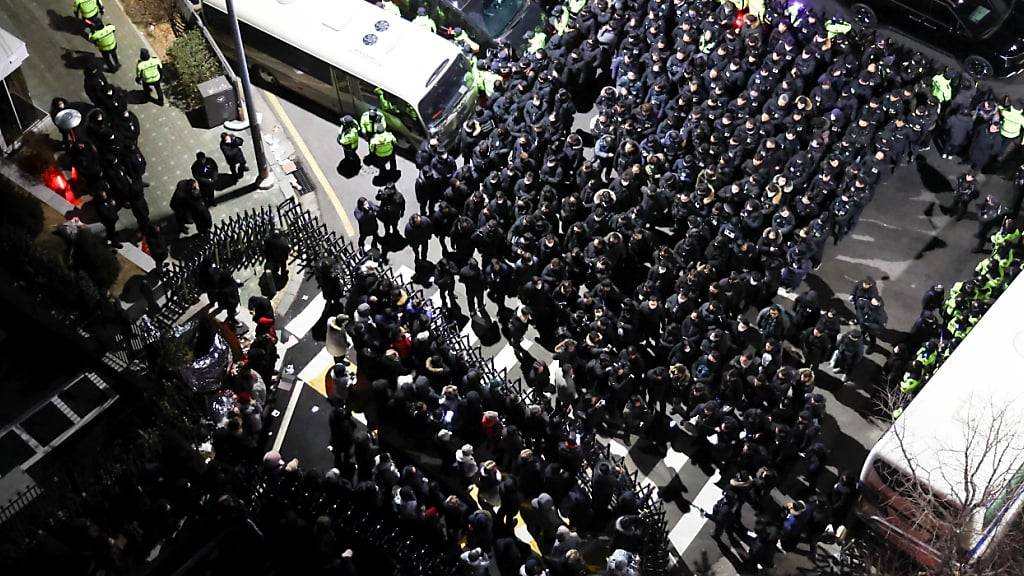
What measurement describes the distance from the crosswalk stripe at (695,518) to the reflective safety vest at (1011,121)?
913 centimetres

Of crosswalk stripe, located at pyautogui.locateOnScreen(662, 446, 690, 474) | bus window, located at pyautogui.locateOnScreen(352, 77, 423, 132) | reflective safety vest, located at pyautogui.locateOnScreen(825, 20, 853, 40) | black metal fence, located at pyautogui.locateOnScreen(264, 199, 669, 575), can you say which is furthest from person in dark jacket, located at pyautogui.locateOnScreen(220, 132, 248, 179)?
reflective safety vest, located at pyautogui.locateOnScreen(825, 20, 853, 40)

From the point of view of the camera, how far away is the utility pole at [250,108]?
23531 millimetres

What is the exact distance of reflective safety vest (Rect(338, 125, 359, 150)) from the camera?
25781 mm

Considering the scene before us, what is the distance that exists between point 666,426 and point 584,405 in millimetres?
1606

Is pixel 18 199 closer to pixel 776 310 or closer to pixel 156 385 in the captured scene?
pixel 156 385

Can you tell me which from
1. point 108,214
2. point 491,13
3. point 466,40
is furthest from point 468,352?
point 491,13

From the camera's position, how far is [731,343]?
851 inches

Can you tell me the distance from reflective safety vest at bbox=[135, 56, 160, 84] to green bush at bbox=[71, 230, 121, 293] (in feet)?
14.6

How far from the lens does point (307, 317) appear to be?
2428 centimetres

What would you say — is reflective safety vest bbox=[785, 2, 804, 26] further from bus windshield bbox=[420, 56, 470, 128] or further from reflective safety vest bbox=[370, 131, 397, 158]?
reflective safety vest bbox=[370, 131, 397, 158]

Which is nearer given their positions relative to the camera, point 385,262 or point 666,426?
point 666,426

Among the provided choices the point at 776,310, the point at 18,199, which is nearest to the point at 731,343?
the point at 776,310

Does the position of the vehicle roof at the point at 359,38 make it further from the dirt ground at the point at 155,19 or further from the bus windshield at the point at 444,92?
the dirt ground at the point at 155,19

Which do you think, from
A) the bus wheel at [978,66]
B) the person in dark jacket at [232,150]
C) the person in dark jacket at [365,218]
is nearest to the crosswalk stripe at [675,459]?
the person in dark jacket at [365,218]
